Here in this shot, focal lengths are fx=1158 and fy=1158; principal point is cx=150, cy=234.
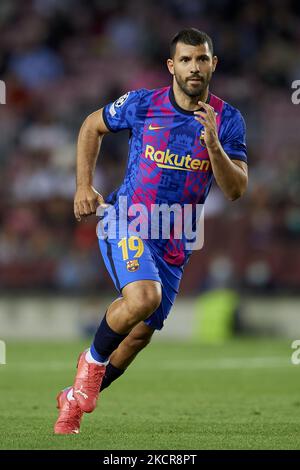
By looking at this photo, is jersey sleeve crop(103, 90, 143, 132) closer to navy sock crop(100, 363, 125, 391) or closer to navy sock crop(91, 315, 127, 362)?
navy sock crop(91, 315, 127, 362)

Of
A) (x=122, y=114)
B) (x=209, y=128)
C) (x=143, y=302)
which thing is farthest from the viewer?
(x=122, y=114)

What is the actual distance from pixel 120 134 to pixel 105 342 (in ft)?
34.2

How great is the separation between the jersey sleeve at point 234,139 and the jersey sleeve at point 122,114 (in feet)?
1.92

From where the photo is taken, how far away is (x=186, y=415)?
7.43 m

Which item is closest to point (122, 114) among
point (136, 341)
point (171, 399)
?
point (136, 341)

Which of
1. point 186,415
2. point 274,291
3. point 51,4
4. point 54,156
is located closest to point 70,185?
point 54,156

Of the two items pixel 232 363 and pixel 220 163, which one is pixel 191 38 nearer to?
pixel 220 163

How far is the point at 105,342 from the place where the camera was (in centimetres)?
645

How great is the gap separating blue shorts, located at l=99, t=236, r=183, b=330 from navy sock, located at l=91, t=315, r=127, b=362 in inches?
10.1

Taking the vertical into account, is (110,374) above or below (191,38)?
below

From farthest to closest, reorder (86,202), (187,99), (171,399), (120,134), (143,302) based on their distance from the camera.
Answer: (120,134) < (171,399) < (187,99) < (86,202) < (143,302)

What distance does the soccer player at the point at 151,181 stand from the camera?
6.39 m

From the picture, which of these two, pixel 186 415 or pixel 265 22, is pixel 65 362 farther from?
pixel 265 22

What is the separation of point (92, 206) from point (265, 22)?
12798 millimetres
